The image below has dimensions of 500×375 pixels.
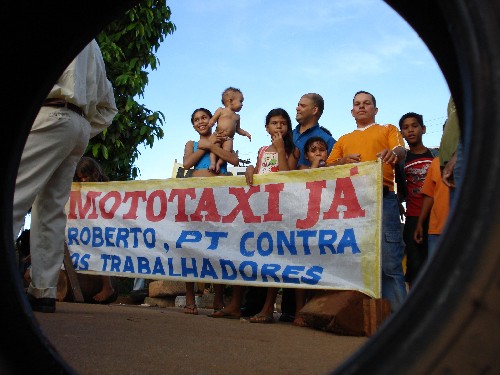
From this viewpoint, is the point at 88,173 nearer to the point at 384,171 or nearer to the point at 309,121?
the point at 309,121

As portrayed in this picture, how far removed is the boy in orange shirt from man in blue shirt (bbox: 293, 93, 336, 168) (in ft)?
3.52

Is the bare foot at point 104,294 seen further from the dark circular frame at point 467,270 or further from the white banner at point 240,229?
the dark circular frame at point 467,270

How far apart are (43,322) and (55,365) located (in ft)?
8.69

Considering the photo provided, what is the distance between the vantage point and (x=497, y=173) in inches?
29.7

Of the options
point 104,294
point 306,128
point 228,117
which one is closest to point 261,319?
point 306,128

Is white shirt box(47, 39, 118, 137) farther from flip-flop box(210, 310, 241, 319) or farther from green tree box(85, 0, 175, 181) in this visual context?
green tree box(85, 0, 175, 181)

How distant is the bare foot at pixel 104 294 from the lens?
6.64 m

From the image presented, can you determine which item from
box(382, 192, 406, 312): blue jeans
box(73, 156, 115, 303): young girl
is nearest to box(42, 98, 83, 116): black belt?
box(382, 192, 406, 312): blue jeans

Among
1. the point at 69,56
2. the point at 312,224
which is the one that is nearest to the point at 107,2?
the point at 69,56

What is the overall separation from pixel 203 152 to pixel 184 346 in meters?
3.73

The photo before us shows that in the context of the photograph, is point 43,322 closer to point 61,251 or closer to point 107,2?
point 61,251

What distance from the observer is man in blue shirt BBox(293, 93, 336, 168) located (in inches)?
229

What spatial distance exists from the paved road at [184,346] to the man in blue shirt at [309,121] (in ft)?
6.43

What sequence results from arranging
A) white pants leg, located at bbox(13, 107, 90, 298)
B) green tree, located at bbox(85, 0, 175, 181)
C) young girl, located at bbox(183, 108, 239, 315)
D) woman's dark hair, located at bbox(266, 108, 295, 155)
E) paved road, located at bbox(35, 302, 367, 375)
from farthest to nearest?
green tree, located at bbox(85, 0, 175, 181)
young girl, located at bbox(183, 108, 239, 315)
woman's dark hair, located at bbox(266, 108, 295, 155)
white pants leg, located at bbox(13, 107, 90, 298)
paved road, located at bbox(35, 302, 367, 375)
